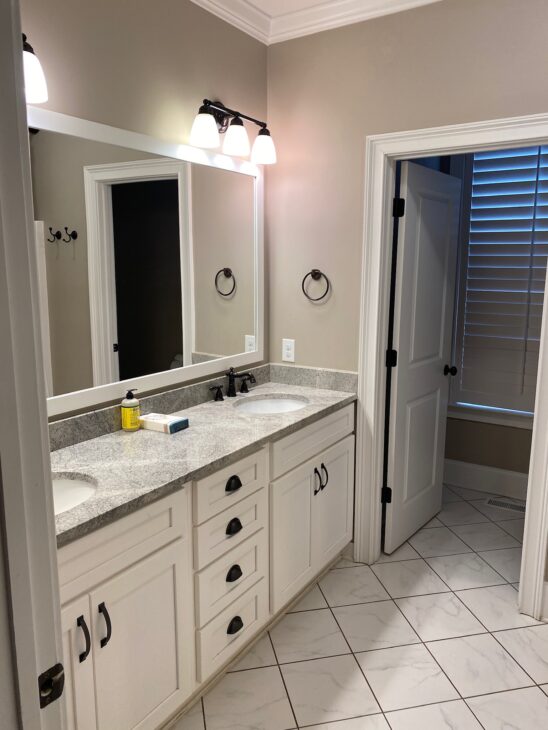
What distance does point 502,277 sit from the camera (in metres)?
3.67

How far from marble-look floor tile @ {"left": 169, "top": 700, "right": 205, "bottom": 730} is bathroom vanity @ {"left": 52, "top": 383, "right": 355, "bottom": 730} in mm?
89

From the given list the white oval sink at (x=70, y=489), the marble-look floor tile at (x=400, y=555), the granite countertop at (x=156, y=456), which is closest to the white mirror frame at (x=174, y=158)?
the granite countertop at (x=156, y=456)

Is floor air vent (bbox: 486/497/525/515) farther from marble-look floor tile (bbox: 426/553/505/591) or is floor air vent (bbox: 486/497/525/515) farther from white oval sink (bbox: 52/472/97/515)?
white oval sink (bbox: 52/472/97/515)

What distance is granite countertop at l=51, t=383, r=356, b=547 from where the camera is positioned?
151 centimetres

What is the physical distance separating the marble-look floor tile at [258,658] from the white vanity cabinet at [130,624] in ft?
1.16

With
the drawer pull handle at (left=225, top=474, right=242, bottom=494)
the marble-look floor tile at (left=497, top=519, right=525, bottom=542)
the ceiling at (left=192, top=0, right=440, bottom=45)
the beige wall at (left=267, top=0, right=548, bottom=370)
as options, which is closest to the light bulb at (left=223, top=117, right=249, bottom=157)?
the beige wall at (left=267, top=0, right=548, bottom=370)

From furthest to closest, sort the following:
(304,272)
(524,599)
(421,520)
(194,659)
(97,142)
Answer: (421,520), (304,272), (524,599), (97,142), (194,659)

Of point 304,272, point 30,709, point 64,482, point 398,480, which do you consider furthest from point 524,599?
point 30,709

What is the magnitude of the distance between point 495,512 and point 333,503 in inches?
54.6

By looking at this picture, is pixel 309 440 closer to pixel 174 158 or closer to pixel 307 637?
pixel 307 637

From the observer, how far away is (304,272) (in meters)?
2.92

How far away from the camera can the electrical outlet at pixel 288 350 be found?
3.02 m

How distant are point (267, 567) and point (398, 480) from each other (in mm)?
1038

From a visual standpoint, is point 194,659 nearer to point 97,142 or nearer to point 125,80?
point 97,142
